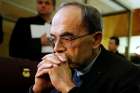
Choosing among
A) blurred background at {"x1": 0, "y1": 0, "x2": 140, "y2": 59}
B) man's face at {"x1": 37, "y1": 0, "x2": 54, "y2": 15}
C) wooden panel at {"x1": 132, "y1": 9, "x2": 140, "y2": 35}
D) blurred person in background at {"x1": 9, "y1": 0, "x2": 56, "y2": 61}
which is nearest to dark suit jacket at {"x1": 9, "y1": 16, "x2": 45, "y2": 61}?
blurred person in background at {"x1": 9, "y1": 0, "x2": 56, "y2": 61}

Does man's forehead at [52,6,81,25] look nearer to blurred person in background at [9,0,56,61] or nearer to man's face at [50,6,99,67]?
man's face at [50,6,99,67]

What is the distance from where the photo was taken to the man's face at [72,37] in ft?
4.33

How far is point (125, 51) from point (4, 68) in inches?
204

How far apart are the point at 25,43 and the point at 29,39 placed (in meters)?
0.05

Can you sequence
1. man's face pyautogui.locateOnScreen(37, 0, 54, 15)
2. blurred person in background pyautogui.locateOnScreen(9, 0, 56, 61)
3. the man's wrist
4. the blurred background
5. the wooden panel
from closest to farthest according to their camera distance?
the man's wrist → blurred person in background pyautogui.locateOnScreen(9, 0, 56, 61) → man's face pyautogui.locateOnScreen(37, 0, 54, 15) → the blurred background → the wooden panel

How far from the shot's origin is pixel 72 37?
52.6 inches

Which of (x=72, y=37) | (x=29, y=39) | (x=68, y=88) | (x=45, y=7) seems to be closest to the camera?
(x=68, y=88)

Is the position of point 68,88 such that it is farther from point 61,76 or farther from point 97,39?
point 97,39

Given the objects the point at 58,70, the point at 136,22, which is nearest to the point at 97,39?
the point at 58,70

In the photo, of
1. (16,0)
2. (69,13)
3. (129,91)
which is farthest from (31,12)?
(129,91)

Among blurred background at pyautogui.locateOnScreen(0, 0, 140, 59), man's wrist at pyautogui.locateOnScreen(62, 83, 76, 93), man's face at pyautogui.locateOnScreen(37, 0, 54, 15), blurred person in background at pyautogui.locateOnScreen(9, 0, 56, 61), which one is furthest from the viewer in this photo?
blurred background at pyautogui.locateOnScreen(0, 0, 140, 59)

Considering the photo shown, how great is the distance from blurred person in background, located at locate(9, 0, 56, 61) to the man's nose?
1131mm

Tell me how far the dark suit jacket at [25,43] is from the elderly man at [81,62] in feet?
3.50

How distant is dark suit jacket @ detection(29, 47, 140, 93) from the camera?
1.25 m
